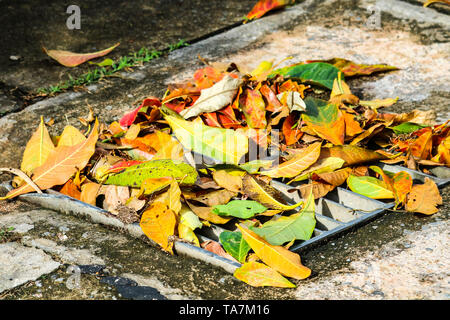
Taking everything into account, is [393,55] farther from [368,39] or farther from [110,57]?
[110,57]

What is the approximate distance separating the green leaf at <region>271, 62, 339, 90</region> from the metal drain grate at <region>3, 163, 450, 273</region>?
0.63 metres

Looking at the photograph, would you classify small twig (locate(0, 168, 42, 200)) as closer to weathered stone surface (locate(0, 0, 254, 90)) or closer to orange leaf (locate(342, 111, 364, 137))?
weathered stone surface (locate(0, 0, 254, 90))

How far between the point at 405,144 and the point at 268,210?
0.63 meters

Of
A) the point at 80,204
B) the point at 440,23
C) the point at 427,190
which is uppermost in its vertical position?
the point at 440,23

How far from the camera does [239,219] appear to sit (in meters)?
1.85

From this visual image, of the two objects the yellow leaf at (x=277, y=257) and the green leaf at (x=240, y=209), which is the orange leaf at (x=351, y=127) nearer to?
the green leaf at (x=240, y=209)

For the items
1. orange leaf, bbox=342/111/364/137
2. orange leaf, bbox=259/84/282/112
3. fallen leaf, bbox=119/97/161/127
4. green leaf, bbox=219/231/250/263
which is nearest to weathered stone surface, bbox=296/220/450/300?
green leaf, bbox=219/231/250/263

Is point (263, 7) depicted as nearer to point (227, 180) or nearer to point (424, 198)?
point (227, 180)

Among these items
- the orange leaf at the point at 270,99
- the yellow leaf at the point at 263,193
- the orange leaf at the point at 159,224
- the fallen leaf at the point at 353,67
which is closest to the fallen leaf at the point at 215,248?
the orange leaf at the point at 159,224

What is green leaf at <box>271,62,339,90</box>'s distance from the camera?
8.48 ft

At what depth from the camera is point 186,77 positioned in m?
2.86

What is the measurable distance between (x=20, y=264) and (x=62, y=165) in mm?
557

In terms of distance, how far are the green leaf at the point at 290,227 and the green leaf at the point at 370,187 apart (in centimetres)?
21
